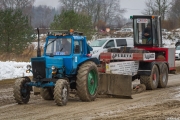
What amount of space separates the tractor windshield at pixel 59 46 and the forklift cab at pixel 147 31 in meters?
7.08

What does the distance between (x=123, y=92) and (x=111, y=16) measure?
297 feet

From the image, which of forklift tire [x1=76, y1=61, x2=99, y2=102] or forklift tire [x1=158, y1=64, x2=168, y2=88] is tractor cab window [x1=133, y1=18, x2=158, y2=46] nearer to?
forklift tire [x1=158, y1=64, x2=168, y2=88]

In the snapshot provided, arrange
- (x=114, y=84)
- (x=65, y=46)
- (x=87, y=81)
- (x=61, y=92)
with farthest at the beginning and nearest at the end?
(x=114, y=84) → (x=65, y=46) → (x=87, y=81) → (x=61, y=92)

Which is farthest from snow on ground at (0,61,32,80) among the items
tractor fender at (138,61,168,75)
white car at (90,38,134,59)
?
tractor fender at (138,61,168,75)

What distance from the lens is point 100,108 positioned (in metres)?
11.7

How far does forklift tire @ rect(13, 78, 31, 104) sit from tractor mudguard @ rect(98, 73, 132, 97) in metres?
2.77

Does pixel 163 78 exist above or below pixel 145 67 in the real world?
below

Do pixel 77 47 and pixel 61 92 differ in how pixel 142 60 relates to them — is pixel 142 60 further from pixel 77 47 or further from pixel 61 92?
pixel 61 92

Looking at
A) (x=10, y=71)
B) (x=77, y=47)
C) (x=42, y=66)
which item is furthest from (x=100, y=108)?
(x=10, y=71)

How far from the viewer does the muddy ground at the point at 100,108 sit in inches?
408

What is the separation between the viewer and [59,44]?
12984mm

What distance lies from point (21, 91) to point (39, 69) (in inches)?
Answer: 32.8

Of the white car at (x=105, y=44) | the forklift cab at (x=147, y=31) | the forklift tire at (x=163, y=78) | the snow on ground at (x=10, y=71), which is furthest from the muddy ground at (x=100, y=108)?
the white car at (x=105, y=44)

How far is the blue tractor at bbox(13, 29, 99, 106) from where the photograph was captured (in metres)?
12.1
